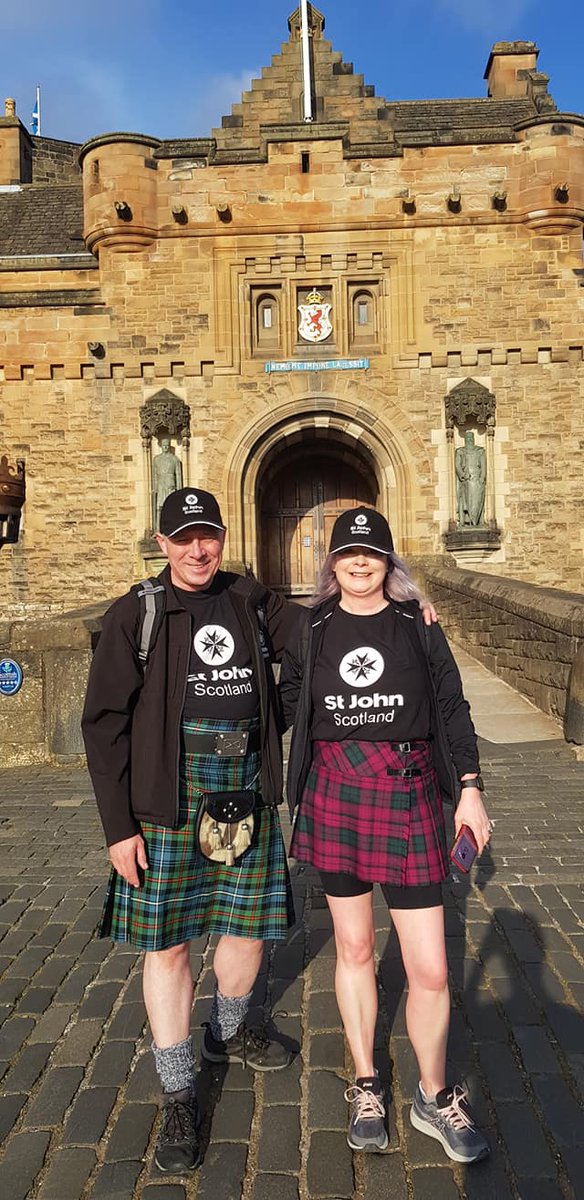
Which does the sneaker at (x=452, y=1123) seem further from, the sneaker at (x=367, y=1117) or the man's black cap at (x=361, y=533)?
the man's black cap at (x=361, y=533)

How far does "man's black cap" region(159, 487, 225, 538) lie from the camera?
2.37m

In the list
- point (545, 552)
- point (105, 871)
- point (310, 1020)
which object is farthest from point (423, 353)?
point (310, 1020)

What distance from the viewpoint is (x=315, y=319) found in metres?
15.6

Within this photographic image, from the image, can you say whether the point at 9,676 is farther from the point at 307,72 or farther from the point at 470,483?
the point at 307,72

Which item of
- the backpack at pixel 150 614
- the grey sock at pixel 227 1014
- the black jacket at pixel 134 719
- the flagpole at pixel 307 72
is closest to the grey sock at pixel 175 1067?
the grey sock at pixel 227 1014

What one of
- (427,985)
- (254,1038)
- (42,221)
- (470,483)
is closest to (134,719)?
(427,985)

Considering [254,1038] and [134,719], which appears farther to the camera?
[254,1038]

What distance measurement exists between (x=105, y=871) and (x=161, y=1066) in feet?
7.66

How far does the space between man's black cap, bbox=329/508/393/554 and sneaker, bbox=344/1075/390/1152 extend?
150 centimetres

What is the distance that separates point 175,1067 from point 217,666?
3.71ft

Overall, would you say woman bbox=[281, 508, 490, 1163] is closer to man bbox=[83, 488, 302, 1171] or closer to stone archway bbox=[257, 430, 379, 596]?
man bbox=[83, 488, 302, 1171]

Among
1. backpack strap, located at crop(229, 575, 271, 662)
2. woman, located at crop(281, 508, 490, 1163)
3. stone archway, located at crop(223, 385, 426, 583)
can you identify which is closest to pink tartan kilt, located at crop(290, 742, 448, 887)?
woman, located at crop(281, 508, 490, 1163)

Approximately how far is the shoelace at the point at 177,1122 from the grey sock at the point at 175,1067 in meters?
0.04

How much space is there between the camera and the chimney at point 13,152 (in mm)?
21125
